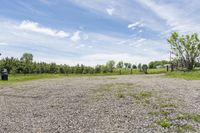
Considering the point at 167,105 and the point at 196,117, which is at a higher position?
the point at 167,105

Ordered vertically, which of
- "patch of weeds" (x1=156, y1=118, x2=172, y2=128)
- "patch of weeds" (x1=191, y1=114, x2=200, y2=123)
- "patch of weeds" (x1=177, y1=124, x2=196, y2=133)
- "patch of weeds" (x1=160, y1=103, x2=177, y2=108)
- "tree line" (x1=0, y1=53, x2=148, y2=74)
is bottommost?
"patch of weeds" (x1=177, y1=124, x2=196, y2=133)

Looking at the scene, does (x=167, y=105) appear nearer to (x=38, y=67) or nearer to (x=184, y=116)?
(x=184, y=116)

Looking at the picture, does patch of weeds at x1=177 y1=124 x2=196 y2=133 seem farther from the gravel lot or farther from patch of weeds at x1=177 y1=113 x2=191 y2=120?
patch of weeds at x1=177 y1=113 x2=191 y2=120

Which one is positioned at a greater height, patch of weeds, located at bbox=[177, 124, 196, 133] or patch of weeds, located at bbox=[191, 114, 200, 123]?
patch of weeds, located at bbox=[191, 114, 200, 123]

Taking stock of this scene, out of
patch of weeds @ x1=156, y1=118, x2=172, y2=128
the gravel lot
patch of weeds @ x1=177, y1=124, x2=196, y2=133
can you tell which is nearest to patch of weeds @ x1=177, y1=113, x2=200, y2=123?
the gravel lot

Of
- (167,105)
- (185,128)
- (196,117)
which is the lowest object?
(185,128)

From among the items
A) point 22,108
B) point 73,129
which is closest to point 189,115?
point 73,129

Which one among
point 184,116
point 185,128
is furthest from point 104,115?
point 185,128

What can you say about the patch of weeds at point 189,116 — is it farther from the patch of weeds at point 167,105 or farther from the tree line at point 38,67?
the tree line at point 38,67

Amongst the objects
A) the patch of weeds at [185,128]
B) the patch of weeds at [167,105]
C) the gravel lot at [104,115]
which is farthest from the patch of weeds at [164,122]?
the patch of weeds at [167,105]

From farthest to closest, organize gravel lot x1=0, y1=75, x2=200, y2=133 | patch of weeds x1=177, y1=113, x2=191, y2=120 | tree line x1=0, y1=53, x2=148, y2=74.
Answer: tree line x1=0, y1=53, x2=148, y2=74, patch of weeds x1=177, y1=113, x2=191, y2=120, gravel lot x1=0, y1=75, x2=200, y2=133

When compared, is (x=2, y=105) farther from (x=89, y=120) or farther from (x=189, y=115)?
(x=189, y=115)

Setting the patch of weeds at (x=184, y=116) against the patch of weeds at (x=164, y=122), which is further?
the patch of weeds at (x=184, y=116)

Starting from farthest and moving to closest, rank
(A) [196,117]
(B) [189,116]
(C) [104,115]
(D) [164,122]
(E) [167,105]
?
(E) [167,105] → (C) [104,115] → (B) [189,116] → (A) [196,117] → (D) [164,122]
